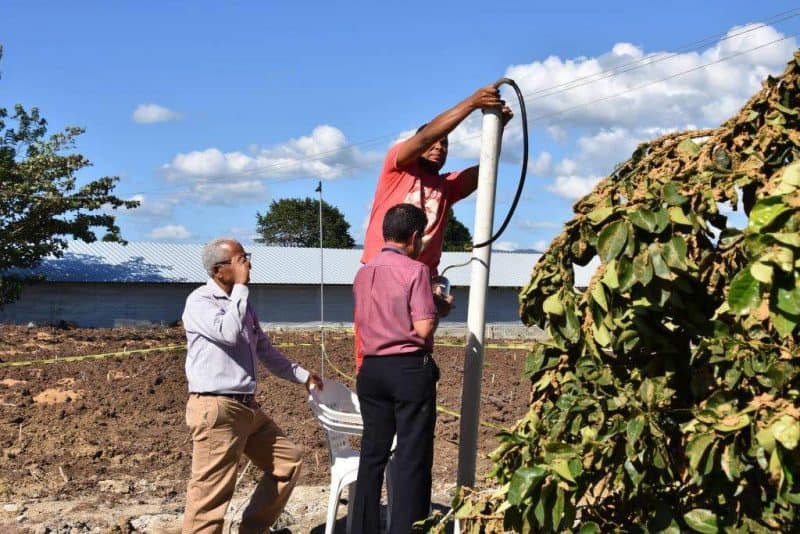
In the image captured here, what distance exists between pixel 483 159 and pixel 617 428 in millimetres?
1639

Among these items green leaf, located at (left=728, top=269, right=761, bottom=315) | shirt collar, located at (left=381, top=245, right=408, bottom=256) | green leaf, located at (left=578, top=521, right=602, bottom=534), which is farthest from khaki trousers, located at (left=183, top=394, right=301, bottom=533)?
green leaf, located at (left=728, top=269, right=761, bottom=315)

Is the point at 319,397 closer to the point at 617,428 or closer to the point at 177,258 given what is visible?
the point at 617,428

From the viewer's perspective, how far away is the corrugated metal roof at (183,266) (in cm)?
2595

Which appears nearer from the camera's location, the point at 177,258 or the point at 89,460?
the point at 89,460

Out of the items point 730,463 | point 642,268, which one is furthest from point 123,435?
point 730,463

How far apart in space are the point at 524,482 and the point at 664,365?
2.22 feet

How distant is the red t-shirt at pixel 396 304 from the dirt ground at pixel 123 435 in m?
1.96

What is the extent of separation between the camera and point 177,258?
94.1 ft

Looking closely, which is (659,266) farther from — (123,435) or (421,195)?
(123,435)

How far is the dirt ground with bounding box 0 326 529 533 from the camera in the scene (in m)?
5.66

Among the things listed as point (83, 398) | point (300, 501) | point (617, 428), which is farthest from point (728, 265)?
point (83, 398)

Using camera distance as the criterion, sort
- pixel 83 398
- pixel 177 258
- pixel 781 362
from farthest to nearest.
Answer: pixel 177 258, pixel 83 398, pixel 781 362

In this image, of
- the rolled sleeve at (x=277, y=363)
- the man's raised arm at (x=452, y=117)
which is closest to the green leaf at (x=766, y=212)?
the man's raised arm at (x=452, y=117)

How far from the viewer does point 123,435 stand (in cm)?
820
